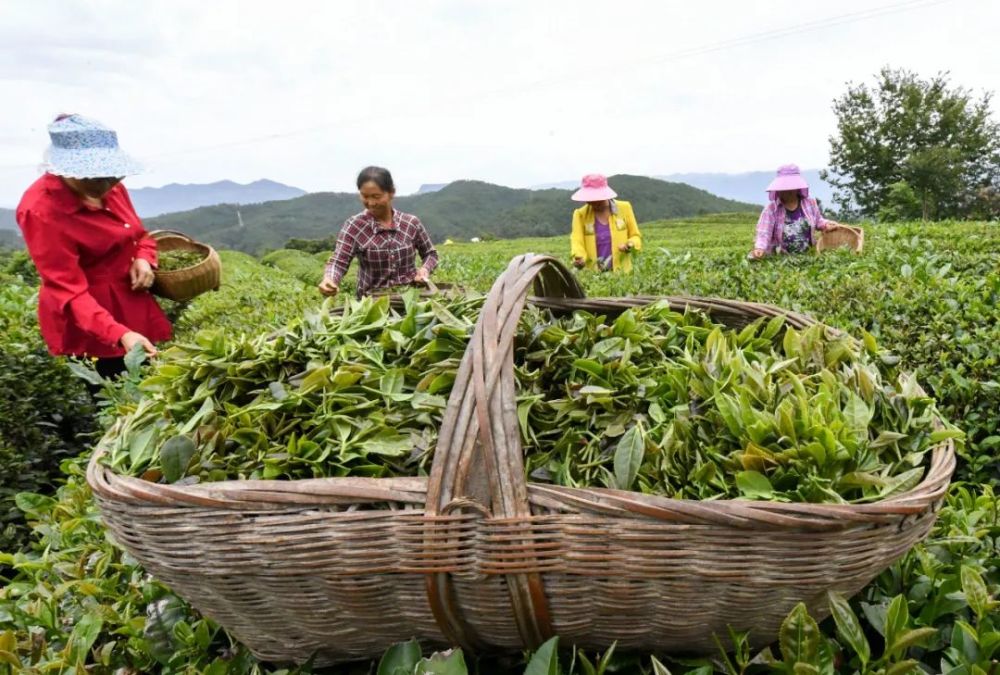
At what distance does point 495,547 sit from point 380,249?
368cm

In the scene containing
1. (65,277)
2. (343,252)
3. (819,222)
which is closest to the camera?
(65,277)

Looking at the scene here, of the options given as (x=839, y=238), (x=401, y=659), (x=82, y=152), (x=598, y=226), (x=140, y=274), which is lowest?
(x=401, y=659)

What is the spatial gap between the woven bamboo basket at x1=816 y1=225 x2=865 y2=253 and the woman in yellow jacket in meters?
1.49

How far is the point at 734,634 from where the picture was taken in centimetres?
113

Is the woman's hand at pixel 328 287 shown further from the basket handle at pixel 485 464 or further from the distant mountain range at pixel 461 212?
the distant mountain range at pixel 461 212

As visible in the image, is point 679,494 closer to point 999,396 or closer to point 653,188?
point 999,396

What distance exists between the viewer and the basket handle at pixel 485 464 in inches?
41.1

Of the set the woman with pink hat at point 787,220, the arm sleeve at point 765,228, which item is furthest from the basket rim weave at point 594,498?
the woman with pink hat at point 787,220

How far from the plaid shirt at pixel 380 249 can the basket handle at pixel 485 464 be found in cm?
339

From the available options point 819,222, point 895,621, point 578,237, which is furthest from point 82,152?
point 819,222

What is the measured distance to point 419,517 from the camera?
3.44ft

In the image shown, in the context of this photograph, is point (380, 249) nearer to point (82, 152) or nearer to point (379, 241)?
point (379, 241)

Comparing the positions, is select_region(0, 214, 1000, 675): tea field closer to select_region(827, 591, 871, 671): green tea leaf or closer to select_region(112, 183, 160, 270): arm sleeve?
select_region(827, 591, 871, 671): green tea leaf

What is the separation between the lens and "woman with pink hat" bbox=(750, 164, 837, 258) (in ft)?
17.6
